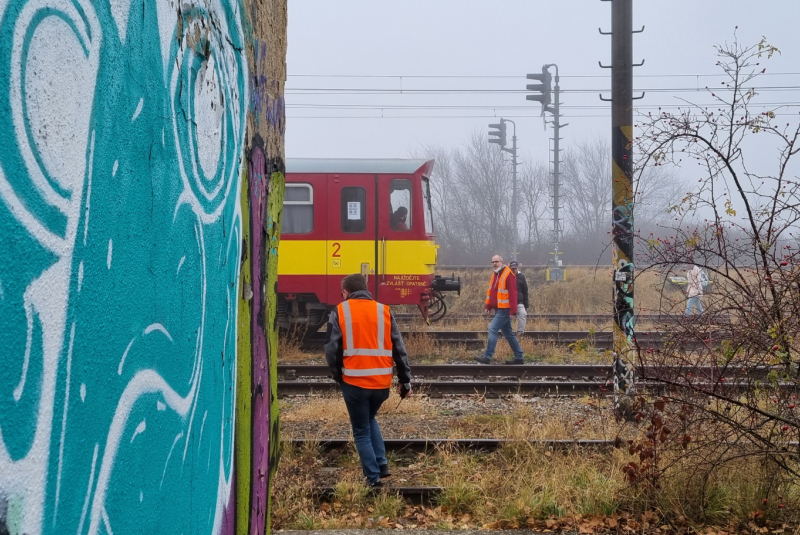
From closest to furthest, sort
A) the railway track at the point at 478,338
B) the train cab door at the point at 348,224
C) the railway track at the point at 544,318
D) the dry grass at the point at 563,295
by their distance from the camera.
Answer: the train cab door at the point at 348,224
the railway track at the point at 478,338
the railway track at the point at 544,318
the dry grass at the point at 563,295

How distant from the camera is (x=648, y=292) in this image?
21.9 meters

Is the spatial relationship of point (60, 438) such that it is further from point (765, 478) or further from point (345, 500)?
point (765, 478)

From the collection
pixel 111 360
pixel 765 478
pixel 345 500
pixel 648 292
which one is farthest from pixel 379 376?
pixel 648 292

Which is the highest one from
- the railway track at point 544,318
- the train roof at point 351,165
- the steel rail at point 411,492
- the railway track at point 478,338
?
the train roof at point 351,165

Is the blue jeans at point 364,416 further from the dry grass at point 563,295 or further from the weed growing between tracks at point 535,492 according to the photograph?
the dry grass at point 563,295

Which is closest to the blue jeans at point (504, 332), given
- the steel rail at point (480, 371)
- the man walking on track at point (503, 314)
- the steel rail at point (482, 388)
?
the man walking on track at point (503, 314)

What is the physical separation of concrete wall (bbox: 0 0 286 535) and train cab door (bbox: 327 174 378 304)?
9394 millimetres

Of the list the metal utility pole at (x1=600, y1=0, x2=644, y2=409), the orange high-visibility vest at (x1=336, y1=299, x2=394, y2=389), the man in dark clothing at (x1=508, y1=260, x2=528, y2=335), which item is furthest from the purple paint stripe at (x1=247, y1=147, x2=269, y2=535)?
the man in dark clothing at (x1=508, y1=260, x2=528, y2=335)

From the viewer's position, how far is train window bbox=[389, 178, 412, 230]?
12.2m

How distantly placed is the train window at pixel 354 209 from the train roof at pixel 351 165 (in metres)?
0.39

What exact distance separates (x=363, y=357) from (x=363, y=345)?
10 centimetres

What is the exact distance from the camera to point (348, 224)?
12.1 metres

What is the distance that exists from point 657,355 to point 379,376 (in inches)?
89.9

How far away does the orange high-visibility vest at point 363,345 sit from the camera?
538 centimetres
